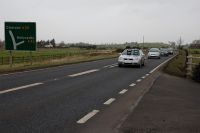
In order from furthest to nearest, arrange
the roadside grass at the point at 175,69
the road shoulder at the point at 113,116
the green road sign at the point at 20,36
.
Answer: the green road sign at the point at 20,36
the roadside grass at the point at 175,69
the road shoulder at the point at 113,116

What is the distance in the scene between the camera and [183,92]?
45.5 ft

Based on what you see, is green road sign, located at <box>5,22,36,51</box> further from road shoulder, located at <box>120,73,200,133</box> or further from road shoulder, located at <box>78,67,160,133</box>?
road shoulder, located at <box>78,67,160,133</box>

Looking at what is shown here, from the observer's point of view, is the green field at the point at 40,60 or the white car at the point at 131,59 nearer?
the green field at the point at 40,60

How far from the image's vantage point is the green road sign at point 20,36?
29172 mm

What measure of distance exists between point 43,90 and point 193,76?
8695 millimetres

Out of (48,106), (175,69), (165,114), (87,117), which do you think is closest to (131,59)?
(175,69)

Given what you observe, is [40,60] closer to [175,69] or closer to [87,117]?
[175,69]

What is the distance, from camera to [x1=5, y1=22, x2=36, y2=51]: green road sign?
29.2m

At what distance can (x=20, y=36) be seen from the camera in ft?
97.0

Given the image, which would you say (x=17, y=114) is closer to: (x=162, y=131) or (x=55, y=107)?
(x=55, y=107)

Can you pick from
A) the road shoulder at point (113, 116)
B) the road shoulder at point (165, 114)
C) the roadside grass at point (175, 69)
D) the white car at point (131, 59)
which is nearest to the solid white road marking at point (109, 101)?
the road shoulder at point (113, 116)

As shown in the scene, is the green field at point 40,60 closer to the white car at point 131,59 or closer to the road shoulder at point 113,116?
the white car at point 131,59

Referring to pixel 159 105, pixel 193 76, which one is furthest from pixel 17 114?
pixel 193 76

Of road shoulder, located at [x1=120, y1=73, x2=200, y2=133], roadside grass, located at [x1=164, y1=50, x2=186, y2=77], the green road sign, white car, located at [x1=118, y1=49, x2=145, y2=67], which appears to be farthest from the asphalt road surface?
the green road sign
